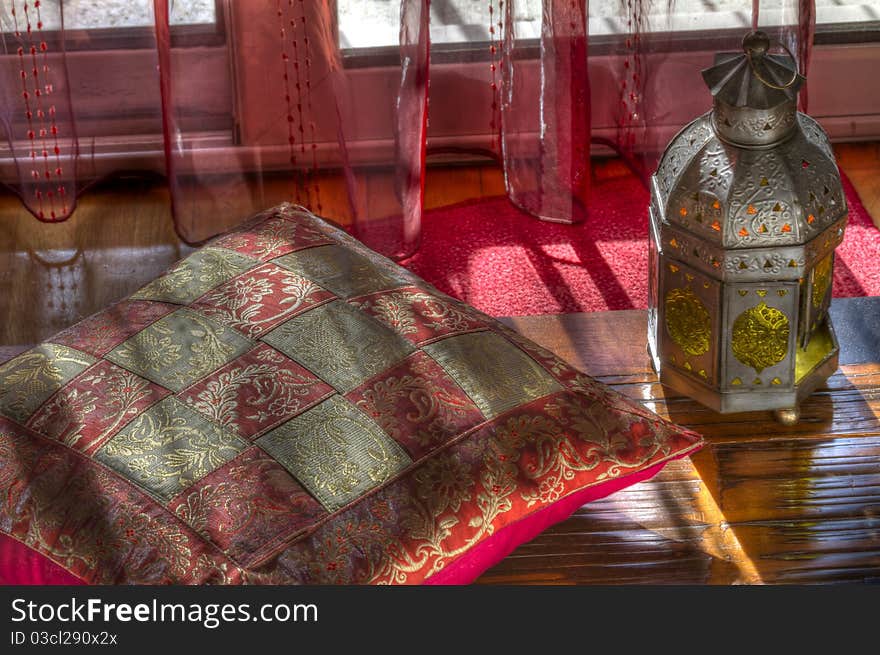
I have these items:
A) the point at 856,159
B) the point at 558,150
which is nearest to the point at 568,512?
the point at 558,150

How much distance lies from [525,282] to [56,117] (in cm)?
83

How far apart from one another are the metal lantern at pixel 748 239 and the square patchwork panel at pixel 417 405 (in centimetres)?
24

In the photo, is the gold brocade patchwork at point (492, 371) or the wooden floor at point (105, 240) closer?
the gold brocade patchwork at point (492, 371)

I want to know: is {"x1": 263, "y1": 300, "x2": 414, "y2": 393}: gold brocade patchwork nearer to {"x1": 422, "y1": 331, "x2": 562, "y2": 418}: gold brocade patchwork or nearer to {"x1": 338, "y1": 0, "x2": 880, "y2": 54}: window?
{"x1": 422, "y1": 331, "x2": 562, "y2": 418}: gold brocade patchwork

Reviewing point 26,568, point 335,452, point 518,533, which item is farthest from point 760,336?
point 26,568

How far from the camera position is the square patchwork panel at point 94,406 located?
2.97ft

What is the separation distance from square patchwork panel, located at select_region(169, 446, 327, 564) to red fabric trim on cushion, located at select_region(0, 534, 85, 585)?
0.09 metres

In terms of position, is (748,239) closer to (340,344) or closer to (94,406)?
(340,344)

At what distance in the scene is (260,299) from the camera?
101 centimetres

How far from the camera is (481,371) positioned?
95 cm

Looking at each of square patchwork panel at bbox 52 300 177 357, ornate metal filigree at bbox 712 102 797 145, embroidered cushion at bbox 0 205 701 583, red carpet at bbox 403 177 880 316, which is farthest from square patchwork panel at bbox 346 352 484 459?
red carpet at bbox 403 177 880 316

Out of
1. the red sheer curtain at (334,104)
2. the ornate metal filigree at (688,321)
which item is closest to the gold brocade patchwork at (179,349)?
the ornate metal filigree at (688,321)

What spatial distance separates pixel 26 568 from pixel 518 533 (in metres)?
0.35

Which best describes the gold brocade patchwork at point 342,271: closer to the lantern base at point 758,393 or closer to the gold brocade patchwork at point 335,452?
the gold brocade patchwork at point 335,452
